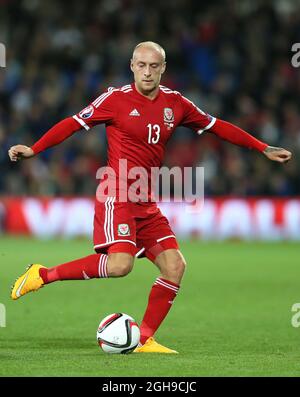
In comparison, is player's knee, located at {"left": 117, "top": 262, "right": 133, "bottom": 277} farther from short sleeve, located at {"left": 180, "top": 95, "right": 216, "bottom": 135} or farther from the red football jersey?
short sleeve, located at {"left": 180, "top": 95, "right": 216, "bottom": 135}

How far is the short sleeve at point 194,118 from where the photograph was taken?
7.45 metres

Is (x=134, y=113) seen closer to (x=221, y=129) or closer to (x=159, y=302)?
(x=221, y=129)

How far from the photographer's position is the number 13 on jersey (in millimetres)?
7188

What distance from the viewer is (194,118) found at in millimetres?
7520

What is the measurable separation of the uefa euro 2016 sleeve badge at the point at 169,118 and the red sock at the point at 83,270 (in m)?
1.09

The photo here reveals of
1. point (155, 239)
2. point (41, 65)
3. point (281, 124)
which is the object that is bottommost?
point (155, 239)

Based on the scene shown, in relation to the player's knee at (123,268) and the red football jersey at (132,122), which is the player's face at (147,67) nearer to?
the red football jersey at (132,122)

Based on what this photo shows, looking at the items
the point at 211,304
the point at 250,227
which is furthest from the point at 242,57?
the point at 211,304

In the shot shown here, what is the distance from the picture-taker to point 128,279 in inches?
493

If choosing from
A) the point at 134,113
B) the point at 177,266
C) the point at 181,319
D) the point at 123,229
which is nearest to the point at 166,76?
the point at 181,319

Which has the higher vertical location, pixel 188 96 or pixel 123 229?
pixel 188 96

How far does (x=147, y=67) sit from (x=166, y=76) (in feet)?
42.2

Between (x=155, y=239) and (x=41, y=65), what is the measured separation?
43.6 ft
